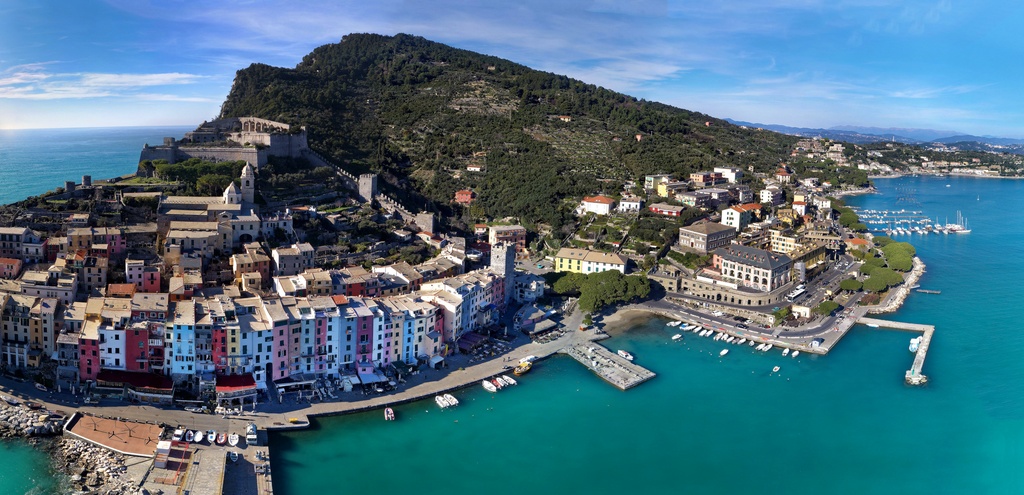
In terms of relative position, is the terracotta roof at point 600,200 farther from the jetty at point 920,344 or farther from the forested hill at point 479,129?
the jetty at point 920,344

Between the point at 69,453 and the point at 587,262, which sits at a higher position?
the point at 587,262

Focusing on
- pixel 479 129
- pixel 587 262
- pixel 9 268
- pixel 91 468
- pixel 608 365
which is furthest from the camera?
pixel 479 129

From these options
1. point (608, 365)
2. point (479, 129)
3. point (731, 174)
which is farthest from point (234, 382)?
point (731, 174)

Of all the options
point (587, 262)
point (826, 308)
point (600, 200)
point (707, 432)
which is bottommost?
point (707, 432)

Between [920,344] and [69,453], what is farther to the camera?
[920,344]

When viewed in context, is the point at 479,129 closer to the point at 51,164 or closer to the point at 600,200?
the point at 600,200

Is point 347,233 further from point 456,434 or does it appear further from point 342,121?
point 342,121
